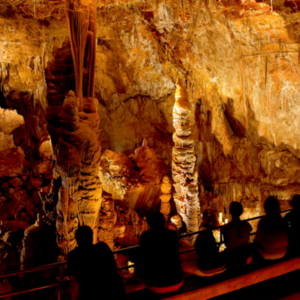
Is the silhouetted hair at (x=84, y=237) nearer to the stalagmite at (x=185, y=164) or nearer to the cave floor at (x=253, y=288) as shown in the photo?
the cave floor at (x=253, y=288)

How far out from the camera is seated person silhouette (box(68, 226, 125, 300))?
1.58 m

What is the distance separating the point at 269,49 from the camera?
6691mm

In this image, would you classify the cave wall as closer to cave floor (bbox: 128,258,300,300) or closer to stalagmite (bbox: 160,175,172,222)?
stalagmite (bbox: 160,175,172,222)

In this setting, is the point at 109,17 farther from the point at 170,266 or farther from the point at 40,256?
the point at 170,266

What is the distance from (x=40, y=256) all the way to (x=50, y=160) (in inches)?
164

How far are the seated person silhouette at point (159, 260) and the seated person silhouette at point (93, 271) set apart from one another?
0.30 m

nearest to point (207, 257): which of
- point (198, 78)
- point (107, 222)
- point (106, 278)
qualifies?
point (106, 278)

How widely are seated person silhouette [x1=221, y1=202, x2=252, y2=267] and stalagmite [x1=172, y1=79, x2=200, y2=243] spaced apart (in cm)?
442

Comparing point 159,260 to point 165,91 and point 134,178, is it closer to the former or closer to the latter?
point 134,178

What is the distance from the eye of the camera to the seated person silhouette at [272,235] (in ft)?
7.49

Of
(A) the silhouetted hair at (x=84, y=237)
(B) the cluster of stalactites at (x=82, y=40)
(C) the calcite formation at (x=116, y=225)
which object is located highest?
(B) the cluster of stalactites at (x=82, y=40)

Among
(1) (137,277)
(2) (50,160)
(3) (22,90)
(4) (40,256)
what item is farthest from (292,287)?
(3) (22,90)

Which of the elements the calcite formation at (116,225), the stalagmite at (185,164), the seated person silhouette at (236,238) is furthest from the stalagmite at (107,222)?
the seated person silhouette at (236,238)

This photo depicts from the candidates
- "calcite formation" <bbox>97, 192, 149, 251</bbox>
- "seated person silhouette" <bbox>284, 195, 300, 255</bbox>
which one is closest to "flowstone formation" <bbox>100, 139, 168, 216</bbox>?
"calcite formation" <bbox>97, 192, 149, 251</bbox>
